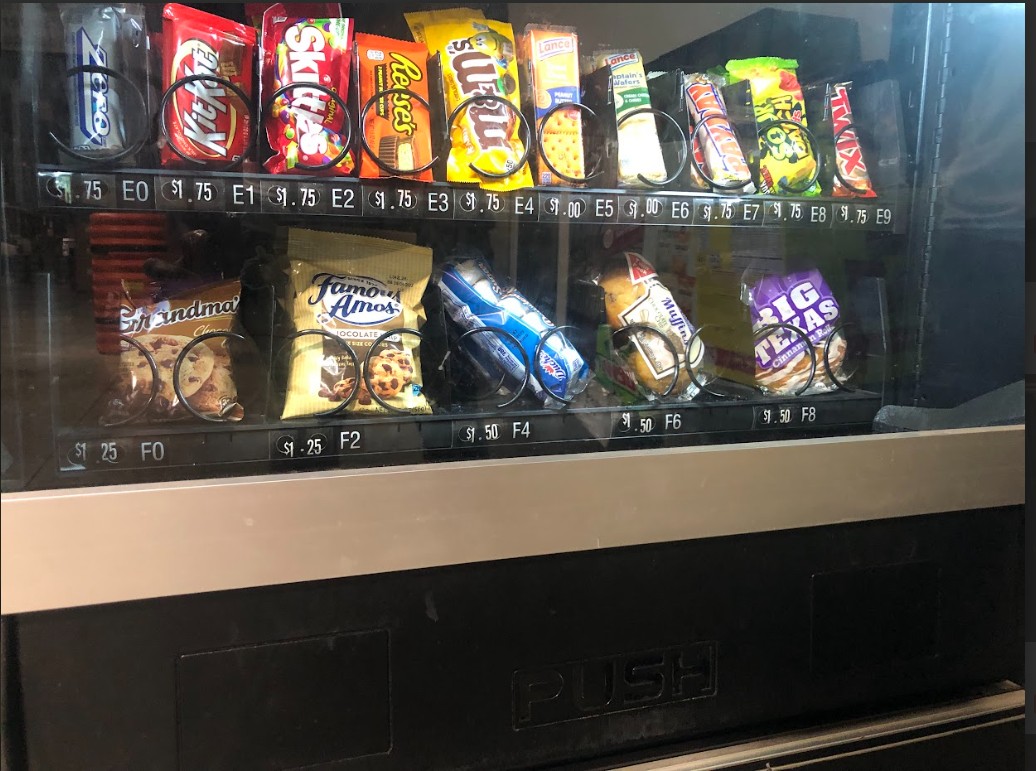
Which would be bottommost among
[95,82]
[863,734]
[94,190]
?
[863,734]

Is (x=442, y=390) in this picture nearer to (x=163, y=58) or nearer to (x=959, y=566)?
(x=163, y=58)

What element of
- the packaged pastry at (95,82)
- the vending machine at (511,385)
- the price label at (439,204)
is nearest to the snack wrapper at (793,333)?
the vending machine at (511,385)

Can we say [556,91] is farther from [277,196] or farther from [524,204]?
[277,196]

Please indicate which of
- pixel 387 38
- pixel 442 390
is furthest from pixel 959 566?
pixel 387 38

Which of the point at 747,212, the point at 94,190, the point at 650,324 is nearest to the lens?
the point at 94,190

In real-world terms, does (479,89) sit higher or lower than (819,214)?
higher

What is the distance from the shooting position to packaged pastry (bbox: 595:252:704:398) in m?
1.05

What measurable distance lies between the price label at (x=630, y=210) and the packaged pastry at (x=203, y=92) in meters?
0.41

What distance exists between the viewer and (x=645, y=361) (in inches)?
41.5

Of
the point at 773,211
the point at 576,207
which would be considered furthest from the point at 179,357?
the point at 773,211

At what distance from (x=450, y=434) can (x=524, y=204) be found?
10.7 inches

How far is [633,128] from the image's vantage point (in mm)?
1005

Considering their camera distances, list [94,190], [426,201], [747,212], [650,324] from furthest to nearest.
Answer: [650,324], [747,212], [426,201], [94,190]

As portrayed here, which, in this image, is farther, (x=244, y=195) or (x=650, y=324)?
(x=650, y=324)
